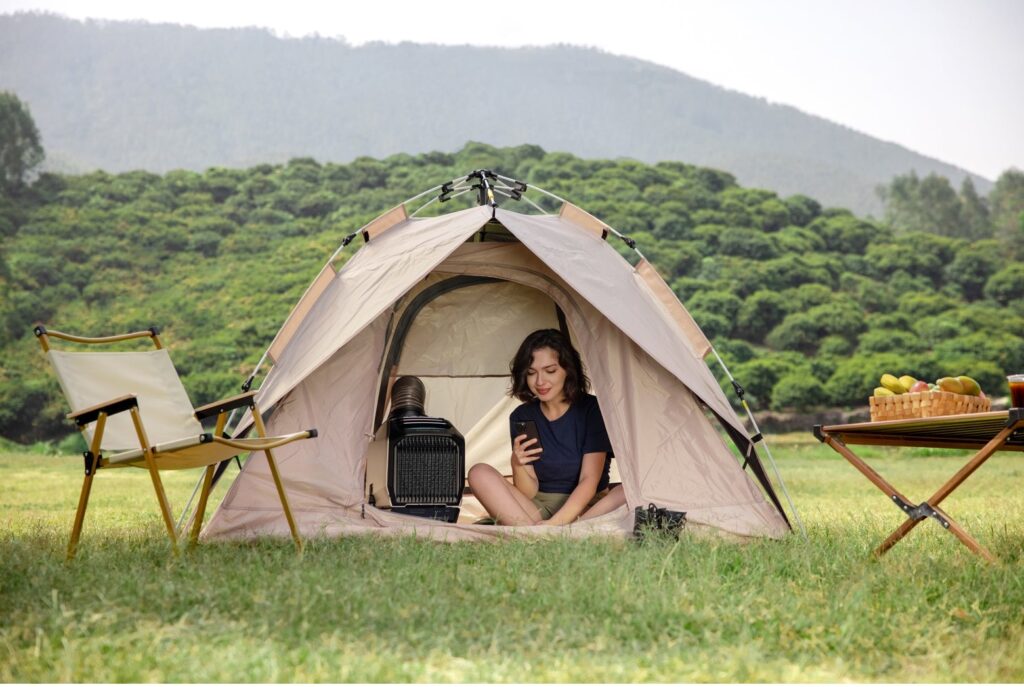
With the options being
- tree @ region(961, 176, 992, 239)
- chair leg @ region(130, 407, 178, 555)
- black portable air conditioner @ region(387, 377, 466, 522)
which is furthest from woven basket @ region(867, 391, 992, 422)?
tree @ region(961, 176, 992, 239)

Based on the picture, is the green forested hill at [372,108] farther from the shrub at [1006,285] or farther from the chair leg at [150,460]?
the chair leg at [150,460]

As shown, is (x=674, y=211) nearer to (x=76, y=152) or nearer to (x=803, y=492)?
(x=803, y=492)

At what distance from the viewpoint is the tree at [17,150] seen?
22.6 meters

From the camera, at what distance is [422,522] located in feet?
13.9

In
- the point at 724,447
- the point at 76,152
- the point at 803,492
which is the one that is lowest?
the point at 803,492

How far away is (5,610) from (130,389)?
4.61 ft

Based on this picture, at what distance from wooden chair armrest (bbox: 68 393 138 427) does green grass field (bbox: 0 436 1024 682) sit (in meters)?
0.47

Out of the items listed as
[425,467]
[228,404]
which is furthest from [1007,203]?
[228,404]

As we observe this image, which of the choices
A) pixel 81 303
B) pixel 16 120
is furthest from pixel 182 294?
pixel 16 120

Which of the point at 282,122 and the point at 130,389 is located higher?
the point at 282,122

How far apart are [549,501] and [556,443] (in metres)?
0.25

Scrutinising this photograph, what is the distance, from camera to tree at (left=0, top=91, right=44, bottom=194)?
74.2ft

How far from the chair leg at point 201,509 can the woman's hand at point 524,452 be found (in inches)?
48.4

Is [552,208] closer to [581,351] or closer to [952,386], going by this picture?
[581,351]
